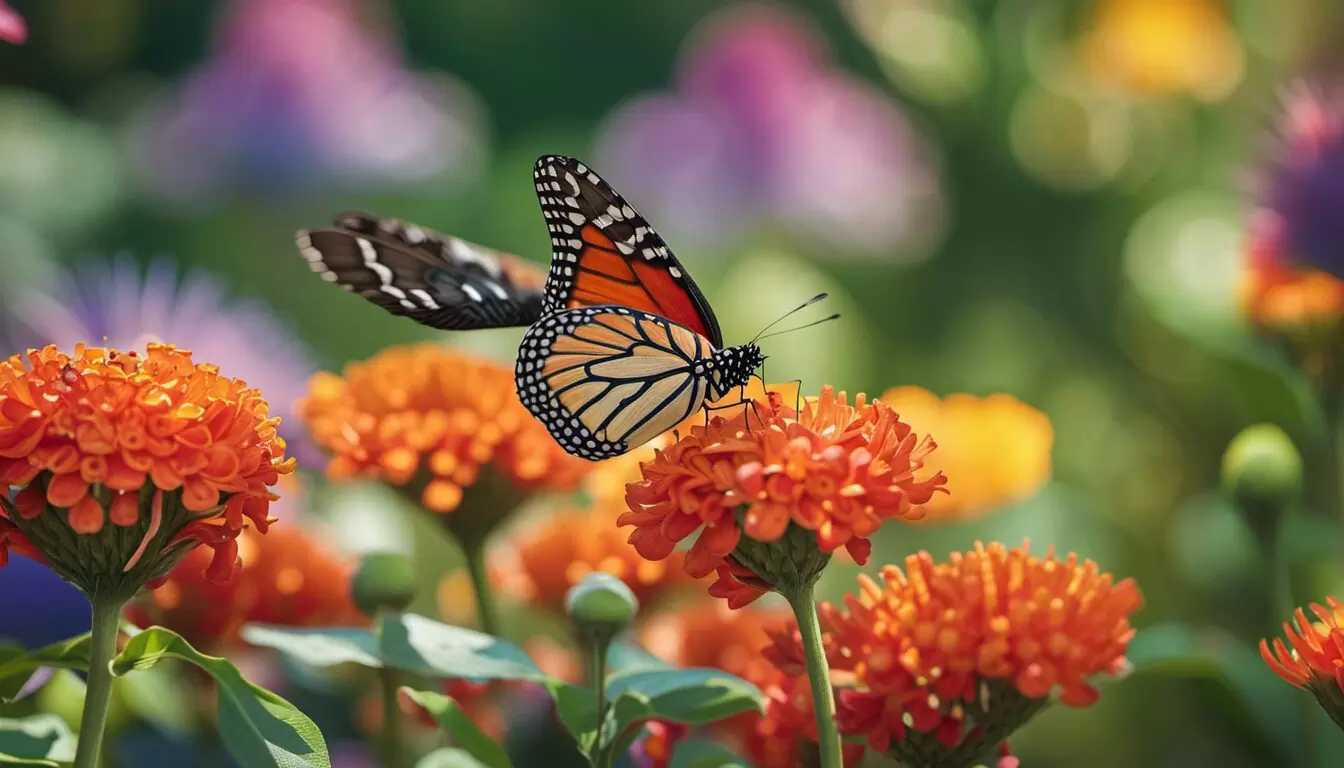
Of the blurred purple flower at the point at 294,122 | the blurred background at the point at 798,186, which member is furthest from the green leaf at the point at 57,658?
the blurred purple flower at the point at 294,122

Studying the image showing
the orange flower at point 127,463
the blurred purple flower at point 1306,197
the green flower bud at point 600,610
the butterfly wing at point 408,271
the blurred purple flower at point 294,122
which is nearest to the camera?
the orange flower at point 127,463

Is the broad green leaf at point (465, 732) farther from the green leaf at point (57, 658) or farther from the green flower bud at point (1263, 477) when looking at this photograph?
the green flower bud at point (1263, 477)

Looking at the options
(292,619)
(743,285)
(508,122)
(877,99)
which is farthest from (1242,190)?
(508,122)

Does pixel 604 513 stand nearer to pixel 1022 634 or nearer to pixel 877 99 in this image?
pixel 1022 634

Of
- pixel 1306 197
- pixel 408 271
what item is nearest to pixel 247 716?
pixel 408 271

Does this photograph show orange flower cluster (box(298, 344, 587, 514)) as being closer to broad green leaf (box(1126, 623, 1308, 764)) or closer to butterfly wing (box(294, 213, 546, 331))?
butterfly wing (box(294, 213, 546, 331))
